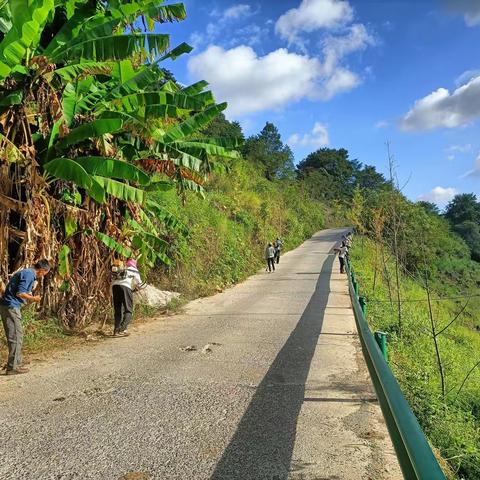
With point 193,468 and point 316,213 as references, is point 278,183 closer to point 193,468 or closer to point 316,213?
point 316,213

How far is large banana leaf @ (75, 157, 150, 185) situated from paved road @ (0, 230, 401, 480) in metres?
2.78

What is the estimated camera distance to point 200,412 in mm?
4980

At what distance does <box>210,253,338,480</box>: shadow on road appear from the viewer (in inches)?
147

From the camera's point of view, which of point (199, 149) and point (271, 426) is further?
point (199, 149)

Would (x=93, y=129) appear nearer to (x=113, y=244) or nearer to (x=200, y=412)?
(x=113, y=244)

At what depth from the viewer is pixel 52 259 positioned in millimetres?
8156

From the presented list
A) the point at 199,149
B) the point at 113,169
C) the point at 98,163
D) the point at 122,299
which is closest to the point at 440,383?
the point at 122,299

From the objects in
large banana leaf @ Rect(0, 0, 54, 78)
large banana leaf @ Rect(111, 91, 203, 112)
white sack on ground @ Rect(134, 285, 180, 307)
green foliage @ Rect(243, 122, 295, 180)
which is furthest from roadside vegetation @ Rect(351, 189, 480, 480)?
green foliage @ Rect(243, 122, 295, 180)

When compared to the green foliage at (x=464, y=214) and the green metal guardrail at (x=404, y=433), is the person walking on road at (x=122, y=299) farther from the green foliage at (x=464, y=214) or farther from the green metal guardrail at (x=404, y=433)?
the green foliage at (x=464, y=214)

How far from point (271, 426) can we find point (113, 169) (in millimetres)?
4504

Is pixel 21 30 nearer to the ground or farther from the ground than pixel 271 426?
farther from the ground

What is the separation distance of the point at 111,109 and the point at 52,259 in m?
2.75

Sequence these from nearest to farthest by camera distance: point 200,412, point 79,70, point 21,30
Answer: point 200,412, point 21,30, point 79,70

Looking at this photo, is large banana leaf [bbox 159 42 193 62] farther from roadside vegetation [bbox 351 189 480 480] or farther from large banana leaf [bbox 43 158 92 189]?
roadside vegetation [bbox 351 189 480 480]
